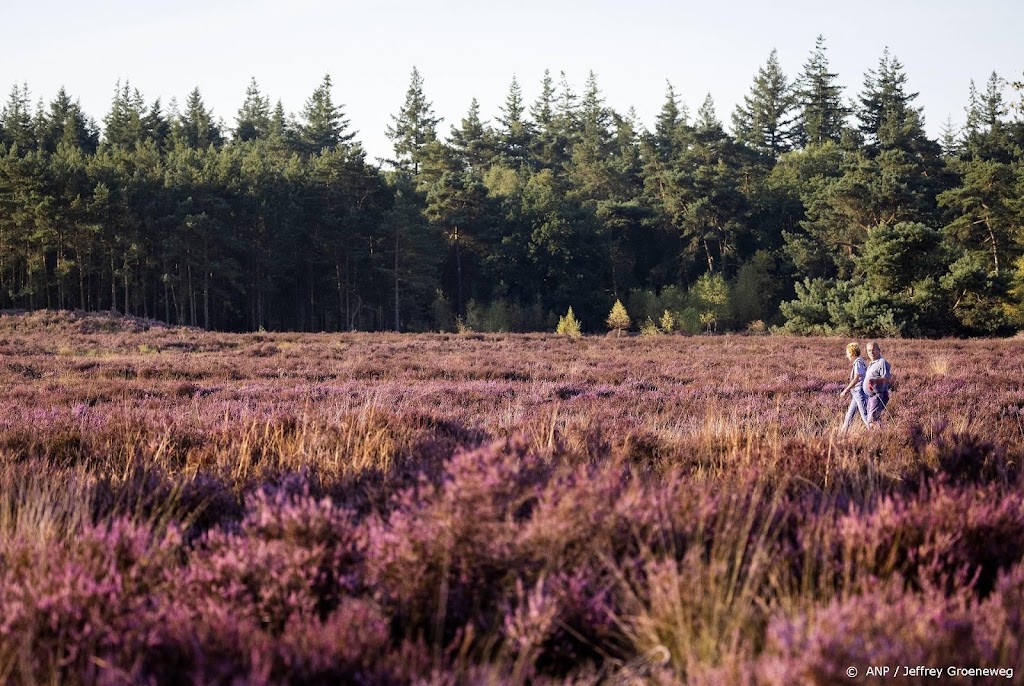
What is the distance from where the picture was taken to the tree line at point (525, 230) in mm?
55188

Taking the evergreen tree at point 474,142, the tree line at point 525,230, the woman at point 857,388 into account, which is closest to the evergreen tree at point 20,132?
the tree line at point 525,230

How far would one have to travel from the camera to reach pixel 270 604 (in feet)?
10.8

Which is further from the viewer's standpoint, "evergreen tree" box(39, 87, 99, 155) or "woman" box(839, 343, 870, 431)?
"evergreen tree" box(39, 87, 99, 155)

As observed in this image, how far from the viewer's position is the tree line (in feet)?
181

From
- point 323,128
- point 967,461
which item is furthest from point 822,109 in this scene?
point 967,461

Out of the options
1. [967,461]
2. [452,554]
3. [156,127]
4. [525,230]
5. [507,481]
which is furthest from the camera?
[156,127]

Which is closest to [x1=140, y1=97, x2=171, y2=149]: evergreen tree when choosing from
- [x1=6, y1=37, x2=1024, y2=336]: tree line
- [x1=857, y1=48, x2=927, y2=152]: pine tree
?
[x1=6, y1=37, x2=1024, y2=336]: tree line

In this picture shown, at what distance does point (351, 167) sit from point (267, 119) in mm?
49433

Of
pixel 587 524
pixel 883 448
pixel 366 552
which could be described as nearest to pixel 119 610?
pixel 366 552

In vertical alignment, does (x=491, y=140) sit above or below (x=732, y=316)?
above

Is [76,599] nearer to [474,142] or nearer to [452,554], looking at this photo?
[452,554]

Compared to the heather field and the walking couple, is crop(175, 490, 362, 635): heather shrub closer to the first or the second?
the heather field

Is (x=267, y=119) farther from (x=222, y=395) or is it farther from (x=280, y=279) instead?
(x=222, y=395)

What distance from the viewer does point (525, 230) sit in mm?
73938
